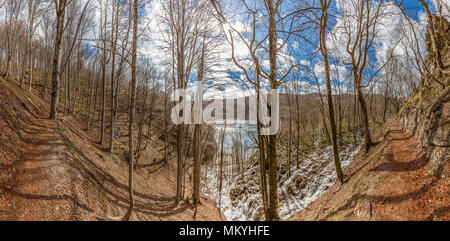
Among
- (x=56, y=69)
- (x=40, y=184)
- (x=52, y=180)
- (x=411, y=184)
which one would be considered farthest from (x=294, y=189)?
(x=56, y=69)

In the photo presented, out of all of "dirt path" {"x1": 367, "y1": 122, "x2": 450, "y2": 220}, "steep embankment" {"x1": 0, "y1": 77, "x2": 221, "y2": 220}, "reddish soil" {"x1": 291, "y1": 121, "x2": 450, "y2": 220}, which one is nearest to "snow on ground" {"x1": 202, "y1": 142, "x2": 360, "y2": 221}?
"reddish soil" {"x1": 291, "y1": 121, "x2": 450, "y2": 220}

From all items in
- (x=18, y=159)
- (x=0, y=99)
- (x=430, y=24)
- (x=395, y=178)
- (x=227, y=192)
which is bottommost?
A: (x=227, y=192)

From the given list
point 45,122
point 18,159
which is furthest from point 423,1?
point 45,122

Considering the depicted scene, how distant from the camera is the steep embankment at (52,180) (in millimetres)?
4867

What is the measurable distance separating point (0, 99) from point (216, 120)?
38.8 ft

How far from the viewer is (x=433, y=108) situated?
21.2 ft

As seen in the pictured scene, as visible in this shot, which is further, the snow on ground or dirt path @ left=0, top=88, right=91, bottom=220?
the snow on ground

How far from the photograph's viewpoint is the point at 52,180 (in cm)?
578

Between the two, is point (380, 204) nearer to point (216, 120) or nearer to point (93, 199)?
point (93, 199)

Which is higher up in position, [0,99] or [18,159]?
[0,99]

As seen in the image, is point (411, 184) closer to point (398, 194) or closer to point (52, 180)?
point (398, 194)

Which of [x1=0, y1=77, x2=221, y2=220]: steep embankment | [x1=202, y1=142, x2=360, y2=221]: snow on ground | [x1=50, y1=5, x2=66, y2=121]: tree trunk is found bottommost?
[x1=202, y1=142, x2=360, y2=221]: snow on ground

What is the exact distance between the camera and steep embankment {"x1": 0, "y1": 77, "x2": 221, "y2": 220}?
4.87 metres

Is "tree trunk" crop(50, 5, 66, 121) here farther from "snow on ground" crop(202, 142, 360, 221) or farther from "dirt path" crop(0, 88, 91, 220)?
"snow on ground" crop(202, 142, 360, 221)
